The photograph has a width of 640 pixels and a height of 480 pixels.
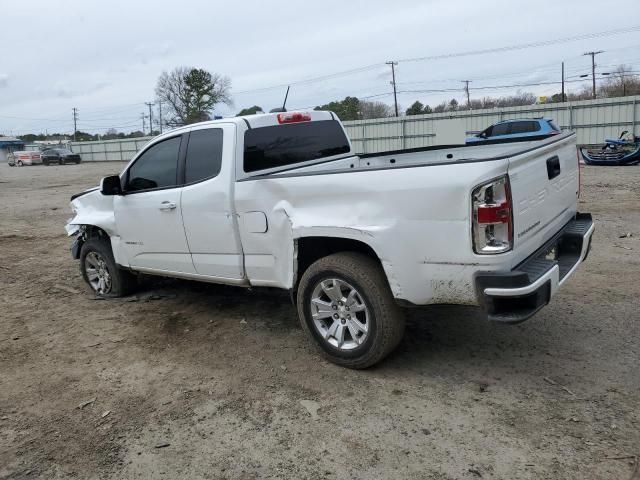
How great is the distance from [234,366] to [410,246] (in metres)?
1.74

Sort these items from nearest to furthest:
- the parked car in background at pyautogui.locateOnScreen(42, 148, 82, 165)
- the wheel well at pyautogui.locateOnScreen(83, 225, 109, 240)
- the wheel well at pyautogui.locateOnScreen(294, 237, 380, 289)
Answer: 1. the wheel well at pyautogui.locateOnScreen(294, 237, 380, 289)
2. the wheel well at pyautogui.locateOnScreen(83, 225, 109, 240)
3. the parked car in background at pyautogui.locateOnScreen(42, 148, 82, 165)

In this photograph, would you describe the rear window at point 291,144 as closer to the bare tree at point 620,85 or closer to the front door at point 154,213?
the front door at point 154,213

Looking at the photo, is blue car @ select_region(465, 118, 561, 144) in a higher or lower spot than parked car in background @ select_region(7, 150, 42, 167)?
lower

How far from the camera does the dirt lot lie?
302 centimetres

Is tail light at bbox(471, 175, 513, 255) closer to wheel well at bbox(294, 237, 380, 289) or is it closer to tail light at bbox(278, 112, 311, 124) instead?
wheel well at bbox(294, 237, 380, 289)

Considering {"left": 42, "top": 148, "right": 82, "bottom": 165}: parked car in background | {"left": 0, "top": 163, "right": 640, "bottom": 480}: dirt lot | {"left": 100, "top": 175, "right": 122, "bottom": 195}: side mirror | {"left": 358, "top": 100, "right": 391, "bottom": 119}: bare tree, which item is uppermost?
{"left": 358, "top": 100, "right": 391, "bottom": 119}: bare tree

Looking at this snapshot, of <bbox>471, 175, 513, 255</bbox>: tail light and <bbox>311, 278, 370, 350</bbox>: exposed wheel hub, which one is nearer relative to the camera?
<bbox>471, 175, 513, 255</bbox>: tail light

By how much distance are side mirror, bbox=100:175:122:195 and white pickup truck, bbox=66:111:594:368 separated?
0.01 metres

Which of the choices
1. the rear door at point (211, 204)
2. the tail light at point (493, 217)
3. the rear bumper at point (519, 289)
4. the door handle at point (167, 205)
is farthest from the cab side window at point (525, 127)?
the tail light at point (493, 217)

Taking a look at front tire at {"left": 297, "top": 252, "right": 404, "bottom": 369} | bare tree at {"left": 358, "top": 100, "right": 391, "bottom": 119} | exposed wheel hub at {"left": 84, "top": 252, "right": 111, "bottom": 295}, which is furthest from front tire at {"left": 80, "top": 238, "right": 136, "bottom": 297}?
bare tree at {"left": 358, "top": 100, "right": 391, "bottom": 119}

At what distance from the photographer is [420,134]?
29.3 metres

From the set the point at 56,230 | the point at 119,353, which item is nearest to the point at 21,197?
the point at 56,230

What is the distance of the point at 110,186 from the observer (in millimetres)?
5516

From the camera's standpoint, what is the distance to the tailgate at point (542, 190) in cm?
338
